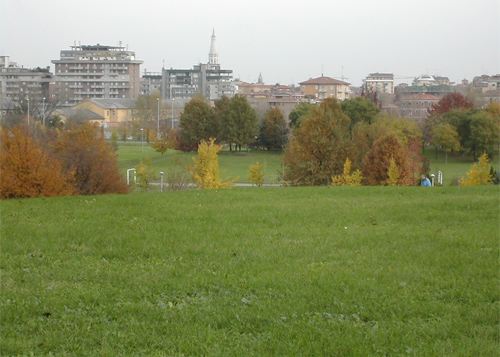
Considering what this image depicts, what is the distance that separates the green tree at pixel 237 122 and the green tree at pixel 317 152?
30539 mm

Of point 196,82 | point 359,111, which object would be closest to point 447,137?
point 359,111

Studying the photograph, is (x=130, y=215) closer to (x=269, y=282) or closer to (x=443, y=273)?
(x=269, y=282)

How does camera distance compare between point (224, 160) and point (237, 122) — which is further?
point (237, 122)

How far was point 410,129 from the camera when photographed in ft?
197

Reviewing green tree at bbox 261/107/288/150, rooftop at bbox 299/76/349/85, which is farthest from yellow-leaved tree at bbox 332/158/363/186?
rooftop at bbox 299/76/349/85

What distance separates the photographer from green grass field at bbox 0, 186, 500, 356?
526cm

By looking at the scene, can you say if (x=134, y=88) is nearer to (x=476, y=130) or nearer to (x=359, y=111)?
(x=359, y=111)

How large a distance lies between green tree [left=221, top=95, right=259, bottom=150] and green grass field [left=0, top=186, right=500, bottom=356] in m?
52.2

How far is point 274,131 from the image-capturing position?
7106 cm

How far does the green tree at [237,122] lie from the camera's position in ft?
210

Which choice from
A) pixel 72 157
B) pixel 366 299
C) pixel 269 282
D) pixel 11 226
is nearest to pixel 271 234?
pixel 269 282

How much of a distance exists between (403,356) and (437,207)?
7619 mm

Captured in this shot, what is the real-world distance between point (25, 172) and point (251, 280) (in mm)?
9342

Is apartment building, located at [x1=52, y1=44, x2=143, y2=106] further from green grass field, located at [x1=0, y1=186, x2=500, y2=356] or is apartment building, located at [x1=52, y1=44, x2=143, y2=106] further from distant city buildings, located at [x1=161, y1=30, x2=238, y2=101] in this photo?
green grass field, located at [x1=0, y1=186, x2=500, y2=356]
